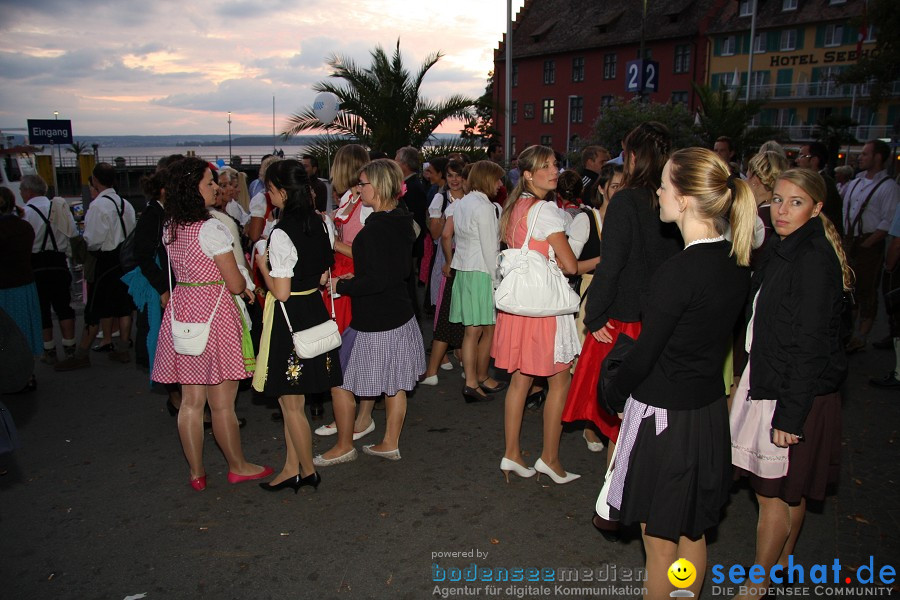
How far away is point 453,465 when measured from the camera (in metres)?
4.62

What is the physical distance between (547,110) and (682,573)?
59.5 metres

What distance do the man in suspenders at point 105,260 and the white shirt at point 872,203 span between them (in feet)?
25.6

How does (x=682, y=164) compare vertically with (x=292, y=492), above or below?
above

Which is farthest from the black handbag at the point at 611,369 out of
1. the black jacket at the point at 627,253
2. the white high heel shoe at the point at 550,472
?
the white high heel shoe at the point at 550,472

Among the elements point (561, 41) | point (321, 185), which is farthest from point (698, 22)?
point (321, 185)

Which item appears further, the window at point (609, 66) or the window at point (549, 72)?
the window at point (549, 72)

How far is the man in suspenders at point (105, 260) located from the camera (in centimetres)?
673

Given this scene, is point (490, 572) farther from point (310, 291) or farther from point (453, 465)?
point (310, 291)

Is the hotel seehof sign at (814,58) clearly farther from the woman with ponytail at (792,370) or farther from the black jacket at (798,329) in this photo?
the black jacket at (798,329)

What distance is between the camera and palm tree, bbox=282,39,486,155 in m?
12.8

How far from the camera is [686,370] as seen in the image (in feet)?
7.98

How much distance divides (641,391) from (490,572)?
1472mm

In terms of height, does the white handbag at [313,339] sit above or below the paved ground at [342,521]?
above

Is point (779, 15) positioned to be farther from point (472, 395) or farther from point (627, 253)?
point (627, 253)
